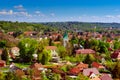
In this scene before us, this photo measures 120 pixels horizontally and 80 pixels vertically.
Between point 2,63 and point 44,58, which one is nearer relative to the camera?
point 2,63

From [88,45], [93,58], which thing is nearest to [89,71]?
[93,58]

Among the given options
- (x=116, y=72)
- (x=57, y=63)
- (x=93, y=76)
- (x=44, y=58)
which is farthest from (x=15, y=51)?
(x=116, y=72)

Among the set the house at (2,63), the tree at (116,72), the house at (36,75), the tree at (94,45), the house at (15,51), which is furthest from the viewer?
the tree at (94,45)

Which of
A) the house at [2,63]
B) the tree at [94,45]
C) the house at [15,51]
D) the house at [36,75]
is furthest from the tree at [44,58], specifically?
the tree at [94,45]

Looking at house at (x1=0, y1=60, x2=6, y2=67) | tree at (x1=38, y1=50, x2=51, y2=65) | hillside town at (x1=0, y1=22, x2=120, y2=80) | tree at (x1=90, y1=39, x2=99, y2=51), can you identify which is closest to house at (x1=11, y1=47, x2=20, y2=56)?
hillside town at (x1=0, y1=22, x2=120, y2=80)

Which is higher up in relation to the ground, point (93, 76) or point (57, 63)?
point (93, 76)

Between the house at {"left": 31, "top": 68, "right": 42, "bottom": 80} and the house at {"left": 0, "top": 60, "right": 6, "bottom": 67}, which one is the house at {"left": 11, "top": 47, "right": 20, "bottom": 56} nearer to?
the house at {"left": 0, "top": 60, "right": 6, "bottom": 67}

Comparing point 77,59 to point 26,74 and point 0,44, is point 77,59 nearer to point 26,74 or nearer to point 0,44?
point 26,74

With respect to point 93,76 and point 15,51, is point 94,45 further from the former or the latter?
point 93,76

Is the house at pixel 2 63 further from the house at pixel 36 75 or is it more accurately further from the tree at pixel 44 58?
the house at pixel 36 75

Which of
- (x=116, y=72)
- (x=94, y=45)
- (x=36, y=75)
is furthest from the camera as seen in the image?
(x=94, y=45)

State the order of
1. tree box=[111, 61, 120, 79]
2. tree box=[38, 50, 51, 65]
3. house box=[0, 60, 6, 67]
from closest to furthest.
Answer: tree box=[111, 61, 120, 79], house box=[0, 60, 6, 67], tree box=[38, 50, 51, 65]

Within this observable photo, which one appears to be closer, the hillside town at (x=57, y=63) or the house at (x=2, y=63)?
the hillside town at (x=57, y=63)

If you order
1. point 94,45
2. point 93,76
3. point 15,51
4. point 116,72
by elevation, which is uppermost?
point 94,45
